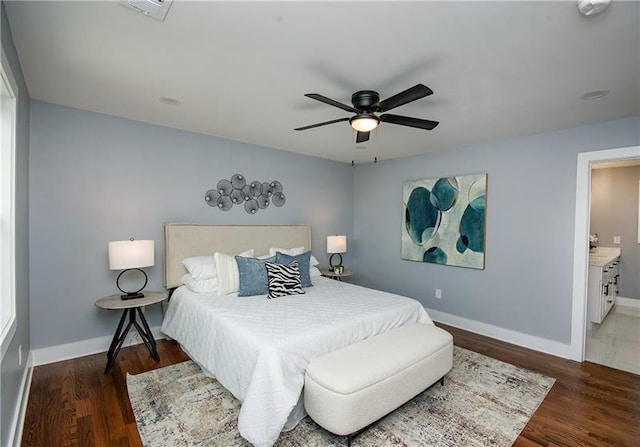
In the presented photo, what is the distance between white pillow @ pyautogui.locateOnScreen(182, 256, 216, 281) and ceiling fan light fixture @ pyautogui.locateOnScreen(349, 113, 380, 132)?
2.15m

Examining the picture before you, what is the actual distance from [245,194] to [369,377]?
293cm

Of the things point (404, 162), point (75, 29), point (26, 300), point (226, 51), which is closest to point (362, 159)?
point (404, 162)

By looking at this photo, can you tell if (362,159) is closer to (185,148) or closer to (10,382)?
(185,148)

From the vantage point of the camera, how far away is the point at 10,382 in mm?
1875

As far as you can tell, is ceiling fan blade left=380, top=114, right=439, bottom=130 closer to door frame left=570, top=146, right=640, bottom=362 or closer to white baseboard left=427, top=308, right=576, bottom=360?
door frame left=570, top=146, right=640, bottom=362

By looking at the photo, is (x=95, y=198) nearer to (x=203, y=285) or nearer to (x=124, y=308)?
(x=124, y=308)

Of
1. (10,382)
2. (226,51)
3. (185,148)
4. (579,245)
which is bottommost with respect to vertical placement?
(10,382)

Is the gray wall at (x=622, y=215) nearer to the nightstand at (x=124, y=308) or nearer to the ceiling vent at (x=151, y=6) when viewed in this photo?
the ceiling vent at (x=151, y=6)

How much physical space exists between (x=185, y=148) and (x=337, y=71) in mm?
2319

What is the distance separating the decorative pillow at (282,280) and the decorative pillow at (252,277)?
0.23ft

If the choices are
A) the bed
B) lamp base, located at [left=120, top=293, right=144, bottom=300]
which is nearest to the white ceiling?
the bed

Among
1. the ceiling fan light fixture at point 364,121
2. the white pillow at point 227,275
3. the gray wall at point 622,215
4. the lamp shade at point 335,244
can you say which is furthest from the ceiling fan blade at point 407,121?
the gray wall at point 622,215

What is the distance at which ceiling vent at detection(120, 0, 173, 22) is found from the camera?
1.49m

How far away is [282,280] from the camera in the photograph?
129 inches
